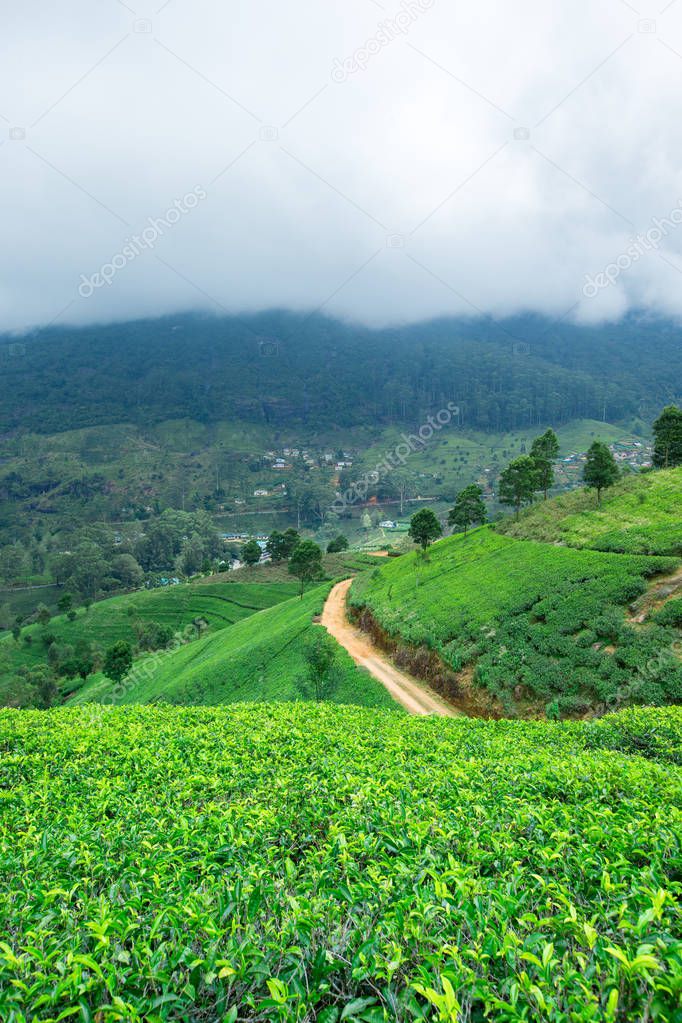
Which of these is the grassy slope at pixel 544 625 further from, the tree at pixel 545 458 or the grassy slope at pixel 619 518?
the tree at pixel 545 458

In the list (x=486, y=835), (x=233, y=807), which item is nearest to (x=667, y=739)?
(x=486, y=835)

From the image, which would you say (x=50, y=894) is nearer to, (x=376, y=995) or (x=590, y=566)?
(x=376, y=995)

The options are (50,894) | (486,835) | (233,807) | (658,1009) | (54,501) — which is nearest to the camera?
(658,1009)

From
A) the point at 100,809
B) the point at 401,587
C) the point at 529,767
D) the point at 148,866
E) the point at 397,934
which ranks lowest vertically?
the point at 401,587

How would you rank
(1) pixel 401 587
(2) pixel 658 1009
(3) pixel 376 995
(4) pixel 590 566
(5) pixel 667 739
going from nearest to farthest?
(2) pixel 658 1009 < (3) pixel 376 995 < (5) pixel 667 739 < (4) pixel 590 566 < (1) pixel 401 587

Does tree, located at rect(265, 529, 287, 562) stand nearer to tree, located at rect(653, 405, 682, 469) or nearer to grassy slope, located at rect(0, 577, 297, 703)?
grassy slope, located at rect(0, 577, 297, 703)

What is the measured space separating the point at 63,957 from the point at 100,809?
3.50m

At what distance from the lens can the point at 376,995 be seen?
3158 mm

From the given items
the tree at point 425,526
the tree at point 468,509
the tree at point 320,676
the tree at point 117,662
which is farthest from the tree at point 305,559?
the tree at point 320,676

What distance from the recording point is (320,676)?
26.5 meters

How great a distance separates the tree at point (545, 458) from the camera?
1747 inches

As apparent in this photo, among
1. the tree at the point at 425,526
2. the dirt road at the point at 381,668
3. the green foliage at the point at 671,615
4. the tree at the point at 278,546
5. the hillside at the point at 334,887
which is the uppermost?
the hillside at the point at 334,887

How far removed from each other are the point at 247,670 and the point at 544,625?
20902 millimetres

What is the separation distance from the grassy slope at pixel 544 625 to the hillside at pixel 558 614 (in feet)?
0.18
